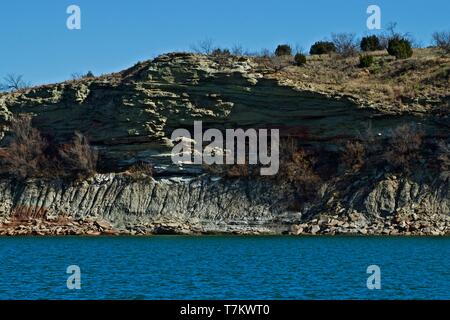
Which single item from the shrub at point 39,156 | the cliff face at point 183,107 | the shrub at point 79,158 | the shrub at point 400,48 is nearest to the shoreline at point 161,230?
the shrub at point 79,158

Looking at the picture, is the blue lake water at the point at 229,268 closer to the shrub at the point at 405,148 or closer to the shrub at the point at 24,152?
the shrub at the point at 405,148

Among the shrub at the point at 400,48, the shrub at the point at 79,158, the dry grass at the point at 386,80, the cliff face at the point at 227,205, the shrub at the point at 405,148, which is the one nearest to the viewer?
the cliff face at the point at 227,205

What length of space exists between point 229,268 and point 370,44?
45.9 metres

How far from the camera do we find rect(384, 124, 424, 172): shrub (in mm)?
59219

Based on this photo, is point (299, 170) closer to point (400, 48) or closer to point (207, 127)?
point (207, 127)

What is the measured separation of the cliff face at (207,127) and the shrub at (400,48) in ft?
33.2

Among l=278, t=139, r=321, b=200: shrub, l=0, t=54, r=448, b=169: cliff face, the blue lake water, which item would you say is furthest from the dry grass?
the blue lake water

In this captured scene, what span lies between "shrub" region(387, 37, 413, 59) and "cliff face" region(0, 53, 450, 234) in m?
10.1

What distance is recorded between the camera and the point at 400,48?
235 ft

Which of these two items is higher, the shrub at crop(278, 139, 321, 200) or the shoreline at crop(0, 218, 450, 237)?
the shrub at crop(278, 139, 321, 200)

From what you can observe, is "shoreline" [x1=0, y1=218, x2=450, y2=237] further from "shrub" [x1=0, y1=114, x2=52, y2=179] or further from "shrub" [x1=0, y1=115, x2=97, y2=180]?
"shrub" [x1=0, y1=114, x2=52, y2=179]

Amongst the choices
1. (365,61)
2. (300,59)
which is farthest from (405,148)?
(300,59)

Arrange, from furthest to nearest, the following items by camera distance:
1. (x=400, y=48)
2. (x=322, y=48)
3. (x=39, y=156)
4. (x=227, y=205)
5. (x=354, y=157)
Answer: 1. (x=322, y=48)
2. (x=400, y=48)
3. (x=39, y=156)
4. (x=354, y=157)
5. (x=227, y=205)

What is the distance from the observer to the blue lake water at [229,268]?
1169 inches
